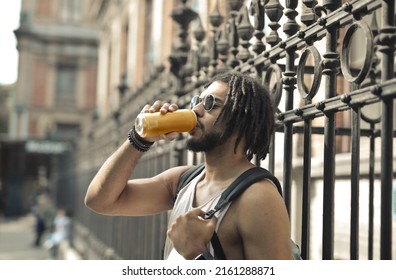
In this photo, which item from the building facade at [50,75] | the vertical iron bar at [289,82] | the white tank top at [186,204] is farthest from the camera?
the building facade at [50,75]

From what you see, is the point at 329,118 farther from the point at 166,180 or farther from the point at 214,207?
the point at 166,180

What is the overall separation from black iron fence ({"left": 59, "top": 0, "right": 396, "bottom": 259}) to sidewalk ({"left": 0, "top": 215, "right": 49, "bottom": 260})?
8169 millimetres

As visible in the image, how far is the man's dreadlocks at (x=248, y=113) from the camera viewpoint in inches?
80.6

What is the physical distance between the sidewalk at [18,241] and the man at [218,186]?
10072 mm

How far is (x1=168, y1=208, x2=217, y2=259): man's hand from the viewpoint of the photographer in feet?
6.12

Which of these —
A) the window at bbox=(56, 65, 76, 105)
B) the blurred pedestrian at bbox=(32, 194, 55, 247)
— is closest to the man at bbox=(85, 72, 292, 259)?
the blurred pedestrian at bbox=(32, 194, 55, 247)

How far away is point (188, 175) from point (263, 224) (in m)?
0.63

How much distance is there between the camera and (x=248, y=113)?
205 centimetres

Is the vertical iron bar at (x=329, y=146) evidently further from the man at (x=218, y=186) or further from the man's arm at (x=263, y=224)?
the man's arm at (x=263, y=224)

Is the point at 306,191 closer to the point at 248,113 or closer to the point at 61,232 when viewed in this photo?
the point at 248,113

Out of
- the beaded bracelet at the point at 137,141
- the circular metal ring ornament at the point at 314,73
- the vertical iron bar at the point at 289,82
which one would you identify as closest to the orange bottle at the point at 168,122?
the beaded bracelet at the point at 137,141

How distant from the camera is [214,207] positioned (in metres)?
1.96

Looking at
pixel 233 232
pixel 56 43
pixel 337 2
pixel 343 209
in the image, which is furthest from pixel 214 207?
pixel 56 43
